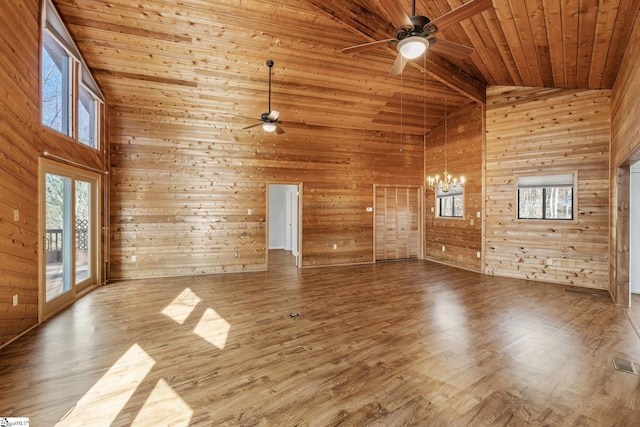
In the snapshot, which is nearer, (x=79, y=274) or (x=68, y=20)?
(x=68, y=20)

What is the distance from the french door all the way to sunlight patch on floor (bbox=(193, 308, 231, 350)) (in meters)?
2.01


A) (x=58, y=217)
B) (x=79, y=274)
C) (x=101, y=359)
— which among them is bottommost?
(x=101, y=359)

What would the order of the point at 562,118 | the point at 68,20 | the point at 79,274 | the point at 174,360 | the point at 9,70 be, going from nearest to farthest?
the point at 174,360 → the point at 9,70 → the point at 68,20 → the point at 79,274 → the point at 562,118

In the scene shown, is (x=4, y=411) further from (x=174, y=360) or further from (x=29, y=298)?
(x=29, y=298)

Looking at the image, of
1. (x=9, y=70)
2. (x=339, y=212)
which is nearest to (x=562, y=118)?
(x=339, y=212)

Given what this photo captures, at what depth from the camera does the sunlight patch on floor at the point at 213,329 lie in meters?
3.21

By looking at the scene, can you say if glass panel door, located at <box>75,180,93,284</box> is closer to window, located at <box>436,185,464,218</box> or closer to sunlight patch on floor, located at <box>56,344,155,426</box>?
sunlight patch on floor, located at <box>56,344,155,426</box>

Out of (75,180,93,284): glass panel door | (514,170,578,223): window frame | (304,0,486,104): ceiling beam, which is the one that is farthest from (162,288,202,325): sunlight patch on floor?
(514,170,578,223): window frame

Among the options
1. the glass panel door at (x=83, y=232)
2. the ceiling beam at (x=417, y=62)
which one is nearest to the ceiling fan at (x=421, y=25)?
the ceiling beam at (x=417, y=62)

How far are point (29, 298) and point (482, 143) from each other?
8163 mm

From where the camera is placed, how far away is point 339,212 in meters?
7.59

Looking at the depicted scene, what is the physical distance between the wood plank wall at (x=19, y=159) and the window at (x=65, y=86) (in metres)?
0.29

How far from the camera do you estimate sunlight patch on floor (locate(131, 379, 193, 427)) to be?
1.94 meters

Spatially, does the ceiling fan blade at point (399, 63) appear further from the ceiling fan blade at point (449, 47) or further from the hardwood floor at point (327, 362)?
the hardwood floor at point (327, 362)
